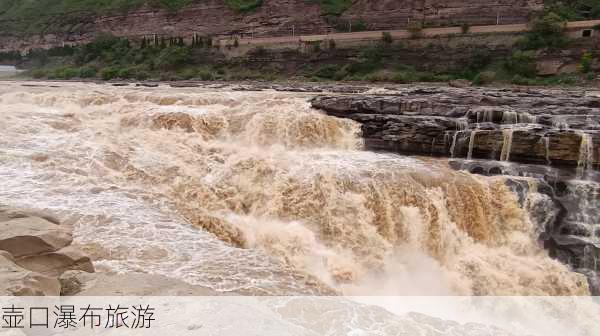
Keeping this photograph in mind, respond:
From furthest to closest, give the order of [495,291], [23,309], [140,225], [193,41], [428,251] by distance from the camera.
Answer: [193,41] → [428,251] → [495,291] → [140,225] → [23,309]

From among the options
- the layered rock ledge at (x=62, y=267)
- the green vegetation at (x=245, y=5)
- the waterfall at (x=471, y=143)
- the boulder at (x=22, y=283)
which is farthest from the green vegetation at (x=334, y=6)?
the boulder at (x=22, y=283)

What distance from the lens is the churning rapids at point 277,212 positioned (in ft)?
22.8

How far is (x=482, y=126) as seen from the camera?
12.6 meters

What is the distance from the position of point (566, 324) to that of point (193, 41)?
37.2 metres

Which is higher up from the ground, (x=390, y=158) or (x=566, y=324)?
(x=390, y=158)

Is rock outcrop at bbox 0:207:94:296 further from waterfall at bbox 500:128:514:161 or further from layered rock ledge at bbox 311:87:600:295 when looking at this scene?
waterfall at bbox 500:128:514:161

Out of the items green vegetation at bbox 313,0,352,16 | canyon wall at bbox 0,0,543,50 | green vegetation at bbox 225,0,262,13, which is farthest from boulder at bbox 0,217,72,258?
green vegetation at bbox 225,0,262,13

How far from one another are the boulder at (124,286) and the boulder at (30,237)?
21.6 inches

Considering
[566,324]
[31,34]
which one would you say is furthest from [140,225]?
[31,34]

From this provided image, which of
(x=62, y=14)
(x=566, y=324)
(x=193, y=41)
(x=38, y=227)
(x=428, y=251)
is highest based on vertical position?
(x=62, y=14)

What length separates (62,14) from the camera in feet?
174

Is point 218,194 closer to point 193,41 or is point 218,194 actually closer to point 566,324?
point 566,324

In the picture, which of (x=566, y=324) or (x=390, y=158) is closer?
(x=566, y=324)

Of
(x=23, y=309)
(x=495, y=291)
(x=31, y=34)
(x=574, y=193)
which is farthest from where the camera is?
(x=31, y=34)
